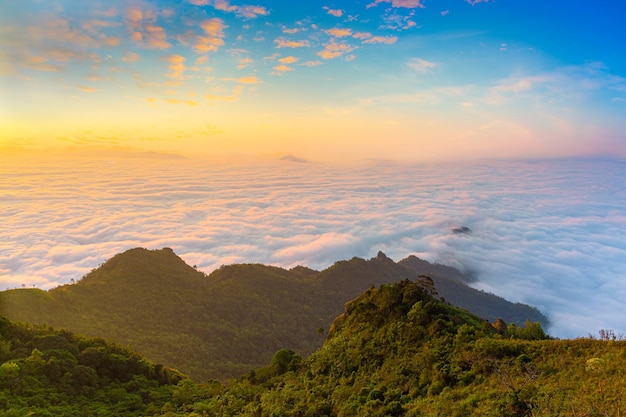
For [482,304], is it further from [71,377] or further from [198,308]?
[71,377]

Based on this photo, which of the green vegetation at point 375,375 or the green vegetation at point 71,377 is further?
the green vegetation at point 71,377

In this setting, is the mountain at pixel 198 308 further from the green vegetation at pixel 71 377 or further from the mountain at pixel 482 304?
the mountain at pixel 482 304

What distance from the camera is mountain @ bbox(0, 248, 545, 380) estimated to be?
66.1m

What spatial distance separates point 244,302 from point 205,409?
67720mm

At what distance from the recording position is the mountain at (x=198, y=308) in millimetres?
66125

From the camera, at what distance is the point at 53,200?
609ft

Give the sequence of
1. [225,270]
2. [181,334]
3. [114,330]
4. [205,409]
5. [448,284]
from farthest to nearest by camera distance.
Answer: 1. [448,284]
2. [225,270]
3. [181,334]
4. [114,330]
5. [205,409]

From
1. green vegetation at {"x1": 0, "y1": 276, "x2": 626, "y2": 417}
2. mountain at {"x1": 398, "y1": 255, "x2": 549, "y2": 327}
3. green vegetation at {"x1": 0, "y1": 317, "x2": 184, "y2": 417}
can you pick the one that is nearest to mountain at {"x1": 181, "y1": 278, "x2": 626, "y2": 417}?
green vegetation at {"x1": 0, "y1": 276, "x2": 626, "y2": 417}

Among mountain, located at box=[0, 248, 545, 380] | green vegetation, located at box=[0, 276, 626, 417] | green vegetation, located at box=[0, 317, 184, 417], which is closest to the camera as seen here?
green vegetation, located at box=[0, 276, 626, 417]

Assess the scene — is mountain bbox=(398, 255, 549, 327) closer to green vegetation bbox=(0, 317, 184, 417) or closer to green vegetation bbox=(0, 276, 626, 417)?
green vegetation bbox=(0, 276, 626, 417)

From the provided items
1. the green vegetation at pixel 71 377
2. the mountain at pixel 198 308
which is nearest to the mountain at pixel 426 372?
the green vegetation at pixel 71 377

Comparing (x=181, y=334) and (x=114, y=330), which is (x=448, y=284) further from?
(x=114, y=330)

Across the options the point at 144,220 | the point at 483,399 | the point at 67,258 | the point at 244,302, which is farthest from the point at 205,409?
the point at 144,220

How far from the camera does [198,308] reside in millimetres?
86562
